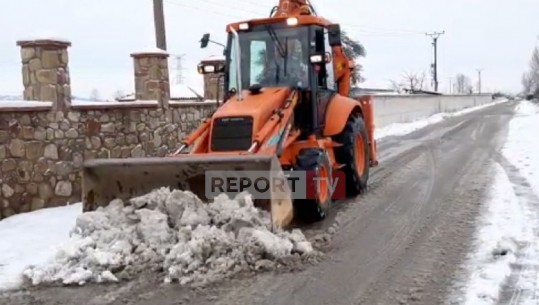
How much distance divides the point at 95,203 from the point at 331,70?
3.99m

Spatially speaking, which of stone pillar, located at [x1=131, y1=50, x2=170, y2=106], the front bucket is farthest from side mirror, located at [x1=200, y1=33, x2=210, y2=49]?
stone pillar, located at [x1=131, y1=50, x2=170, y2=106]

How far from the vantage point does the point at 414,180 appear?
10.3 meters

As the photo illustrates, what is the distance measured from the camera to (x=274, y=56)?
8.12 metres

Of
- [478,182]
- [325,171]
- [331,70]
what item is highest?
[331,70]

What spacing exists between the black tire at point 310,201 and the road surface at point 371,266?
0.15m

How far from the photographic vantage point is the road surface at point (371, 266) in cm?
481

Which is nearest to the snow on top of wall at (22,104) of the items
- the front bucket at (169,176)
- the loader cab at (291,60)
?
the front bucket at (169,176)

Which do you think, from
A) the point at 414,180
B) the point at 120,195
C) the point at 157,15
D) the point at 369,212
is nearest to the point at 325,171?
the point at 369,212

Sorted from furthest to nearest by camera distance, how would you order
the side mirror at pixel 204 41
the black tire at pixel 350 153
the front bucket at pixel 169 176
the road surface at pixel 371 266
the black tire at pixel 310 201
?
the black tire at pixel 350 153 → the side mirror at pixel 204 41 → the black tire at pixel 310 201 → the front bucket at pixel 169 176 → the road surface at pixel 371 266

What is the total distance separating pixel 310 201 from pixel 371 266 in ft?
5.09

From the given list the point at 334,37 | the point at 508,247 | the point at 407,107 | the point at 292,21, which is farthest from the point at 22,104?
the point at 407,107

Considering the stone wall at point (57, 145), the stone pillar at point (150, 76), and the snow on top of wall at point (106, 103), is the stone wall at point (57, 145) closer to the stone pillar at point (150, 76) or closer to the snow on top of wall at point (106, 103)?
the snow on top of wall at point (106, 103)

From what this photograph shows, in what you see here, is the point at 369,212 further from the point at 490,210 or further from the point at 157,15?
the point at 157,15

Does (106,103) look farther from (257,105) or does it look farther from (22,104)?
(257,105)
